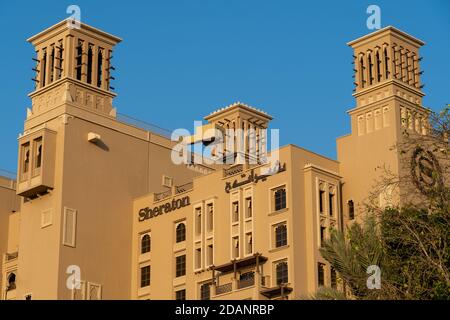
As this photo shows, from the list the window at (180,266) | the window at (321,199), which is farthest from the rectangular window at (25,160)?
the window at (321,199)

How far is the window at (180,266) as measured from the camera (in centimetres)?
6482

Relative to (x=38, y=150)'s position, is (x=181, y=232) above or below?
below

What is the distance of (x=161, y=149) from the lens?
235 feet

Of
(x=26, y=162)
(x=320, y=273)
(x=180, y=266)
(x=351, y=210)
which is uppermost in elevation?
(x=26, y=162)

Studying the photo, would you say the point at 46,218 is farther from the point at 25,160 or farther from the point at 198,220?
the point at 198,220

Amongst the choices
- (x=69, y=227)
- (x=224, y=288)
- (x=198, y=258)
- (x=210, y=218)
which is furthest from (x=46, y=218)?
(x=224, y=288)

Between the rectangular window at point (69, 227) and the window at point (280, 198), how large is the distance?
11525mm

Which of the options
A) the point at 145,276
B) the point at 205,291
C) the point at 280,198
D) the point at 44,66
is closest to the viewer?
the point at 280,198

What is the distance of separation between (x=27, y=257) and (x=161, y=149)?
1096 cm

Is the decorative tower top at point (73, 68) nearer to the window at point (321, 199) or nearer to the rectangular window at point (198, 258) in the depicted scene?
the rectangular window at point (198, 258)

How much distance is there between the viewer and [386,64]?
214 ft

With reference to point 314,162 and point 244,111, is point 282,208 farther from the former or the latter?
point 244,111

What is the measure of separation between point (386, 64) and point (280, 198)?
10.3 m
